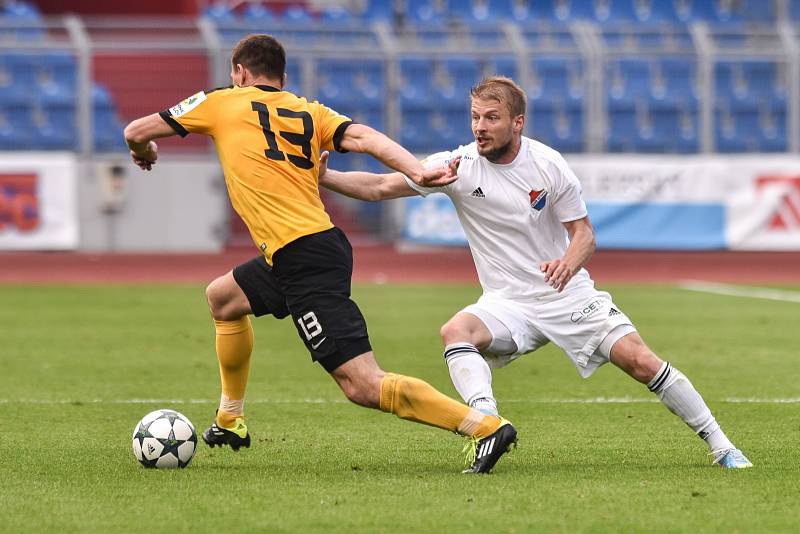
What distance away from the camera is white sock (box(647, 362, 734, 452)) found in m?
6.11

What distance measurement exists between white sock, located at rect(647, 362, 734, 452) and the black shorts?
1.32 m

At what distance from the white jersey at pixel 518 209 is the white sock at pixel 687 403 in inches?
23.3

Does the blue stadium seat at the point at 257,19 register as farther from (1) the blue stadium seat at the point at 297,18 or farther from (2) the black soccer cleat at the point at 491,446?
(2) the black soccer cleat at the point at 491,446

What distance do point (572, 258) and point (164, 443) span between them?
1957 millimetres

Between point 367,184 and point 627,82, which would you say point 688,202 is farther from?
point 367,184

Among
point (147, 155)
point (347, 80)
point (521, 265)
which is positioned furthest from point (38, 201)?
point (521, 265)

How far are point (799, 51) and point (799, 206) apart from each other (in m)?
2.57

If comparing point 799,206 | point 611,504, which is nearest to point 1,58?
→ point 799,206

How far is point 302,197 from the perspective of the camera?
6.02 meters

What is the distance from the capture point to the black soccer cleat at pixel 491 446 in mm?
5758

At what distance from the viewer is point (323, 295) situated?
5875 mm

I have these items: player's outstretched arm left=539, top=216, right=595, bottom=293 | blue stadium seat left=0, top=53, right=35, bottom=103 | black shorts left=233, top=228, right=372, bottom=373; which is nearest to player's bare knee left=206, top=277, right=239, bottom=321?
black shorts left=233, top=228, right=372, bottom=373

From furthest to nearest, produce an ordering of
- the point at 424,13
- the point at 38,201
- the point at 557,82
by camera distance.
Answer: the point at 424,13
the point at 557,82
the point at 38,201

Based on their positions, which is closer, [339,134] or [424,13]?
[339,134]
